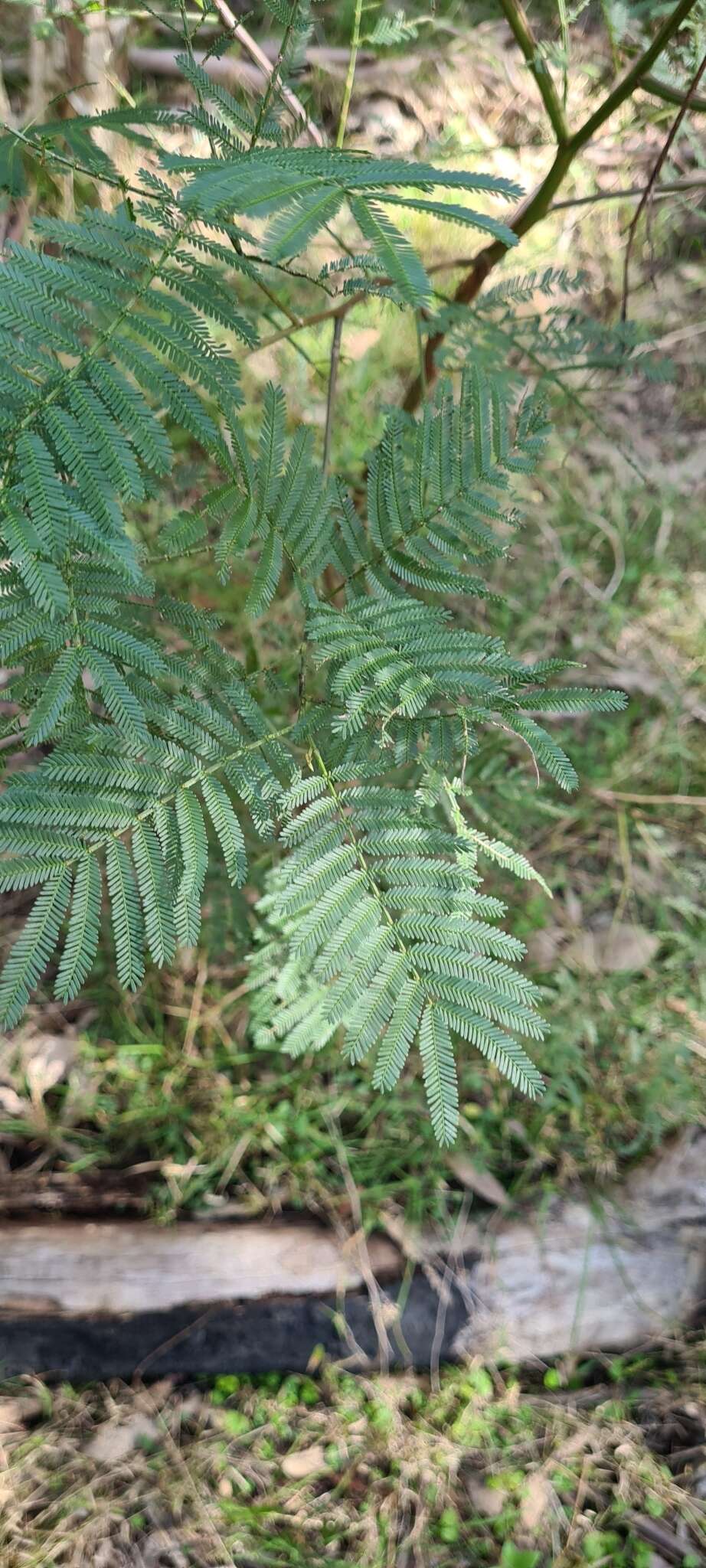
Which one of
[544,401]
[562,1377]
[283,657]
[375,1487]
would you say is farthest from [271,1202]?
[544,401]

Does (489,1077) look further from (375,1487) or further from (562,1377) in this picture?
(375,1487)

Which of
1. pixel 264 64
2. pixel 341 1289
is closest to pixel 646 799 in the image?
pixel 341 1289

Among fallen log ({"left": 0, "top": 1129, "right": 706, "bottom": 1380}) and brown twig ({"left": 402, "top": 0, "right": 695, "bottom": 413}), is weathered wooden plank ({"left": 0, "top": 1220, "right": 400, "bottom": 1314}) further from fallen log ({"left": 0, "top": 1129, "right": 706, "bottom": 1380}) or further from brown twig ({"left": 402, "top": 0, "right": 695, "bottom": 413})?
brown twig ({"left": 402, "top": 0, "right": 695, "bottom": 413})

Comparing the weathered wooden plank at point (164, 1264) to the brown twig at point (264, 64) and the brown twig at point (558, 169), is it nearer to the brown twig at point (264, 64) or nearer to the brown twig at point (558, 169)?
the brown twig at point (558, 169)

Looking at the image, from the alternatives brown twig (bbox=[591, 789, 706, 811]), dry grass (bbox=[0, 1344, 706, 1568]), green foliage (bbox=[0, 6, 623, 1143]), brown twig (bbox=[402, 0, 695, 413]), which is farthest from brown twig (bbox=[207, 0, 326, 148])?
dry grass (bbox=[0, 1344, 706, 1568])

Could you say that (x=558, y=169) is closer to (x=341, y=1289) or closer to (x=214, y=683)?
(x=214, y=683)

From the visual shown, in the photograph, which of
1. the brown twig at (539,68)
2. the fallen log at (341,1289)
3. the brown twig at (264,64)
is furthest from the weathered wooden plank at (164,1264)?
the brown twig at (539,68)
